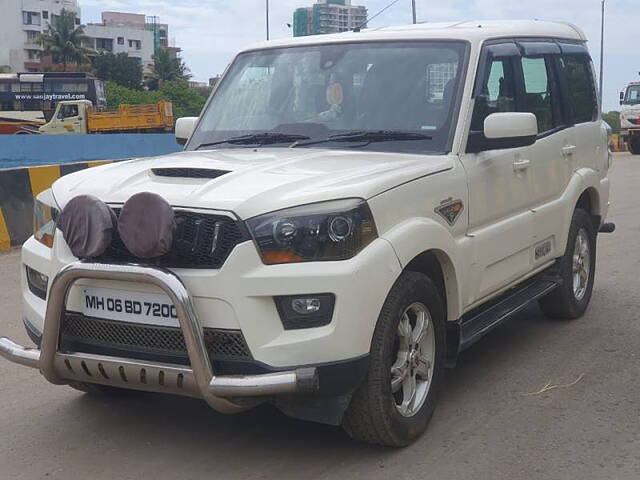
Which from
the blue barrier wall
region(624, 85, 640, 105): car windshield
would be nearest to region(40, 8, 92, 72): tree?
region(624, 85, 640, 105): car windshield

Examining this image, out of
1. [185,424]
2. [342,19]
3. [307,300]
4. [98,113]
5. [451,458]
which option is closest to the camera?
[307,300]

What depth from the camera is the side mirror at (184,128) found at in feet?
18.6

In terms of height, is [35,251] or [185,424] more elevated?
[35,251]

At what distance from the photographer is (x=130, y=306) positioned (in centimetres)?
376

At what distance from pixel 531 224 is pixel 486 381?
99 cm

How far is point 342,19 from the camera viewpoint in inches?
664

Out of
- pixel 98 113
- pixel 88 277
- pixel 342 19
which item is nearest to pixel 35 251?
pixel 88 277

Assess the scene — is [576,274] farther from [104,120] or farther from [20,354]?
[104,120]

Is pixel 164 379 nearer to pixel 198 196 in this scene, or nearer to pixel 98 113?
pixel 198 196

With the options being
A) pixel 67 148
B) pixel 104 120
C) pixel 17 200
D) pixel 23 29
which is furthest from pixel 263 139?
pixel 23 29

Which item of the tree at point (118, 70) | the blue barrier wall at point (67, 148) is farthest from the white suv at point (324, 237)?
the tree at point (118, 70)

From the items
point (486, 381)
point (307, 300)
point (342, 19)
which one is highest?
point (342, 19)

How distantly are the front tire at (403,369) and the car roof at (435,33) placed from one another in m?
1.67

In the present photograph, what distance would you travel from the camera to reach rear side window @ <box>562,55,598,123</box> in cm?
642
